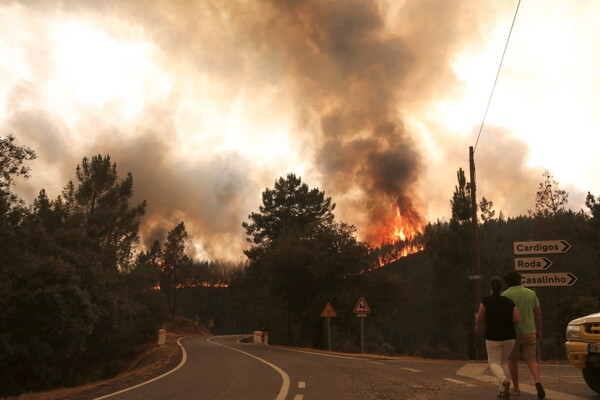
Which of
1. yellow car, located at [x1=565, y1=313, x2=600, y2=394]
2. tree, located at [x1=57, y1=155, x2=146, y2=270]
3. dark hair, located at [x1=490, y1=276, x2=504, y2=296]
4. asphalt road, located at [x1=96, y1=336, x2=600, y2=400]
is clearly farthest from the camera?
tree, located at [x1=57, y1=155, x2=146, y2=270]

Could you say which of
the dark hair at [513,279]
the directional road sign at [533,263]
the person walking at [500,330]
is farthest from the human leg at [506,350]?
A: the directional road sign at [533,263]

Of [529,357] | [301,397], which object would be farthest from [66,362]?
[529,357]

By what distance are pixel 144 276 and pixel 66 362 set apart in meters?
30.9

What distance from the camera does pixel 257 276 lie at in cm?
6588

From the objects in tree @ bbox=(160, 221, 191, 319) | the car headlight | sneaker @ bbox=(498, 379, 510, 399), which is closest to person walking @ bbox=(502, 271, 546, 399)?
the car headlight

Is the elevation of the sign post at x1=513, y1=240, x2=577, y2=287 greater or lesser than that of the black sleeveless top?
greater

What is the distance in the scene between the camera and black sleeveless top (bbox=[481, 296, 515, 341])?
25.6 ft

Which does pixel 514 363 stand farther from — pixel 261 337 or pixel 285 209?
pixel 285 209

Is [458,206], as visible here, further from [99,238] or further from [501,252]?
[99,238]

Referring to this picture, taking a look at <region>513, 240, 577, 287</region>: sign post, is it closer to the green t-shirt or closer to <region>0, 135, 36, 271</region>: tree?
the green t-shirt

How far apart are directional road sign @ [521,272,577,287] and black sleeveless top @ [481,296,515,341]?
33.5 feet

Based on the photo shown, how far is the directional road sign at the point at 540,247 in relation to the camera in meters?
16.6

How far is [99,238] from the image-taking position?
167 feet

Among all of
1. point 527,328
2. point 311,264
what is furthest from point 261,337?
point 527,328
